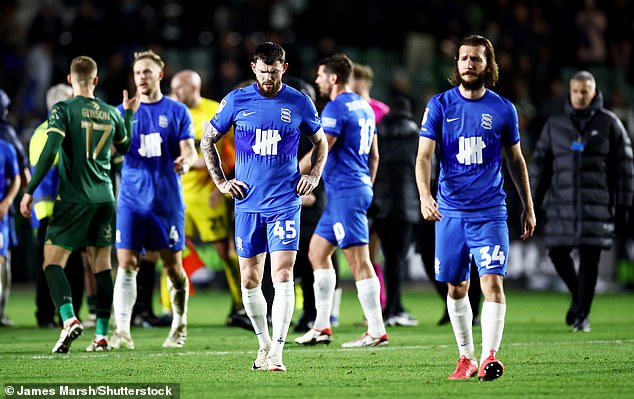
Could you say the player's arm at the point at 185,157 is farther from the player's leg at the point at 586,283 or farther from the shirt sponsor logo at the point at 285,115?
the player's leg at the point at 586,283

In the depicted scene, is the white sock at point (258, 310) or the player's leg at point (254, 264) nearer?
the player's leg at point (254, 264)

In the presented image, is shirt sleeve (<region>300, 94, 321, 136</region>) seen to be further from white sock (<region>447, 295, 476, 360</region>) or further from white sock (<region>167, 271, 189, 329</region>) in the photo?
white sock (<region>167, 271, 189, 329</region>)

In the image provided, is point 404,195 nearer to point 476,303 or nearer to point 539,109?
point 476,303

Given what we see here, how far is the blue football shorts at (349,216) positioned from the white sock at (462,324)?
99.5 inches

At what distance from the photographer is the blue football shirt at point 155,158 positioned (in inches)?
439

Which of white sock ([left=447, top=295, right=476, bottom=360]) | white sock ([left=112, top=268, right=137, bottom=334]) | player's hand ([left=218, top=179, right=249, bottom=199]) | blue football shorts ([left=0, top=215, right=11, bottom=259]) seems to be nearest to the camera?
white sock ([left=447, top=295, right=476, bottom=360])

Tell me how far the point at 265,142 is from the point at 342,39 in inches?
593

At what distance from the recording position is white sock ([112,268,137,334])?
11.1 meters

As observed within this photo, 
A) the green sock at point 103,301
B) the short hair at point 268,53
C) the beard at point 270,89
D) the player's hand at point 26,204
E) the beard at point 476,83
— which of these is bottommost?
the green sock at point 103,301

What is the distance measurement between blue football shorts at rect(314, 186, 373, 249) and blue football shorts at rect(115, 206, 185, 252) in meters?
1.47

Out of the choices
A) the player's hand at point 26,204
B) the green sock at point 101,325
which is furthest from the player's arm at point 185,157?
the green sock at point 101,325

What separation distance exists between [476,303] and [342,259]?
676 centimetres

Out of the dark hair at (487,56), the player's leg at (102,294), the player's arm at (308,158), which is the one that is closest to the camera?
the dark hair at (487,56)

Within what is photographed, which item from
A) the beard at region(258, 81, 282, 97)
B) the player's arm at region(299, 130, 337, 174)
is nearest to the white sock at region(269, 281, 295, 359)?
the beard at region(258, 81, 282, 97)
